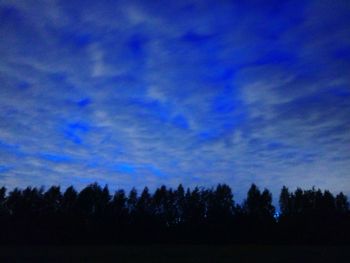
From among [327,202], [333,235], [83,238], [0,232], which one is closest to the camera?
[0,232]

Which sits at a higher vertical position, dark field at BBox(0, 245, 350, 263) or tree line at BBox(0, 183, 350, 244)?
tree line at BBox(0, 183, 350, 244)

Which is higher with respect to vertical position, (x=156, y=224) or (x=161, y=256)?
(x=156, y=224)

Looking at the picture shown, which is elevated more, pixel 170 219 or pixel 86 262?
pixel 170 219

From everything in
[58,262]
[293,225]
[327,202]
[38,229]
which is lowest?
[58,262]

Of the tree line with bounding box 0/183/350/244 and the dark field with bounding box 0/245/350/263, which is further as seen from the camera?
the tree line with bounding box 0/183/350/244

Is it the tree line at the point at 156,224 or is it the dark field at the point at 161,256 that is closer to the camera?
the dark field at the point at 161,256

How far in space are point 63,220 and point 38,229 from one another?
6.61 metres

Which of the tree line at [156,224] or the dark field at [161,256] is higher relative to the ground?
the tree line at [156,224]

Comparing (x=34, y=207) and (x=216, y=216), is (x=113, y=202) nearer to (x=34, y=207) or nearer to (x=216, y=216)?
(x=34, y=207)

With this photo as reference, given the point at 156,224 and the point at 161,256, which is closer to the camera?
the point at 161,256

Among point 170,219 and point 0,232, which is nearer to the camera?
point 0,232

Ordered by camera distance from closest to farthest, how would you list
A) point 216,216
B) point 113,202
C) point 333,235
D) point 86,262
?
point 86,262 < point 333,235 < point 216,216 < point 113,202

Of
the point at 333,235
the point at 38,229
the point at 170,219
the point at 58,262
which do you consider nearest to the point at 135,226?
the point at 38,229

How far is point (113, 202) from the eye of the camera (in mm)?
108188
